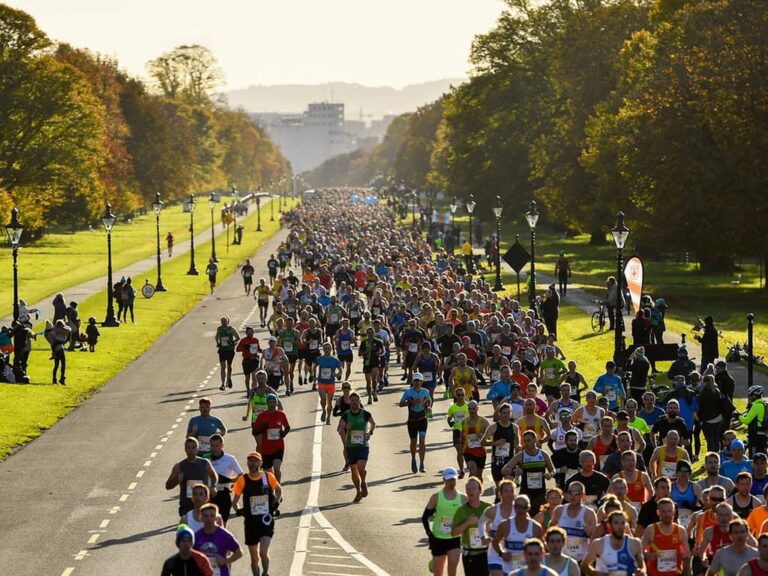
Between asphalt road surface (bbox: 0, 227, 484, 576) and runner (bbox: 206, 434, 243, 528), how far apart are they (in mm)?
778

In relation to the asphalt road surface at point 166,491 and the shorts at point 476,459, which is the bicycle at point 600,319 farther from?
the shorts at point 476,459

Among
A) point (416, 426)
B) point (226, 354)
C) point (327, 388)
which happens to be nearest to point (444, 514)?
point (416, 426)

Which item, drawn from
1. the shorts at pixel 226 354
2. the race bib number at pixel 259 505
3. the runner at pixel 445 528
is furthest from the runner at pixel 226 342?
the runner at pixel 445 528

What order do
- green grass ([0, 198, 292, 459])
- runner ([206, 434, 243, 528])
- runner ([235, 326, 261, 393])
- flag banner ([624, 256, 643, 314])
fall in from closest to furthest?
1. runner ([206, 434, 243, 528])
2. flag banner ([624, 256, 643, 314])
3. green grass ([0, 198, 292, 459])
4. runner ([235, 326, 261, 393])

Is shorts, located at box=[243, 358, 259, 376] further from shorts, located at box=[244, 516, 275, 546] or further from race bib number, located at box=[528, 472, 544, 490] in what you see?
shorts, located at box=[244, 516, 275, 546]

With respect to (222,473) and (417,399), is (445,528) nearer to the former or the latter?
(222,473)

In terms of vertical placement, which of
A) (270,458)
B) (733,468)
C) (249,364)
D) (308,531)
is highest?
(733,468)

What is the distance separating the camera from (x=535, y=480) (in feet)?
61.6

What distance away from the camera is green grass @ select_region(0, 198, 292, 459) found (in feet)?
102

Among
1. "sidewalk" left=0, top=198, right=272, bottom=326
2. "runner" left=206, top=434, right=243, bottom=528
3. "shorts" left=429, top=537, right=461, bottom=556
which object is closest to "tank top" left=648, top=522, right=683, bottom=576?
"shorts" left=429, top=537, right=461, bottom=556

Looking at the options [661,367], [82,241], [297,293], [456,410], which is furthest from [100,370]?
[82,241]

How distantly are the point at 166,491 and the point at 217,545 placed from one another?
9325 mm

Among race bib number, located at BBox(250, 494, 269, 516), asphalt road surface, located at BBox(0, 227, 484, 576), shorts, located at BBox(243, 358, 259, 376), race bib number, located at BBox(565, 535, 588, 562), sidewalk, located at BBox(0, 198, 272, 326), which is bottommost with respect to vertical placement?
sidewalk, located at BBox(0, 198, 272, 326)

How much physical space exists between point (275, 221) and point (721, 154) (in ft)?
399
